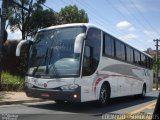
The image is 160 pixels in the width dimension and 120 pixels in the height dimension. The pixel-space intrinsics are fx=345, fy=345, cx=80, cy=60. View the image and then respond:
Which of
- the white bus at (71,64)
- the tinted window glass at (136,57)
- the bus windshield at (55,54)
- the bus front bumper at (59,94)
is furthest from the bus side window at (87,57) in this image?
A: the tinted window glass at (136,57)

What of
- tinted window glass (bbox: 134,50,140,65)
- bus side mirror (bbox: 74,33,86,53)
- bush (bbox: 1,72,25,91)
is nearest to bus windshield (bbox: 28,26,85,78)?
bus side mirror (bbox: 74,33,86,53)

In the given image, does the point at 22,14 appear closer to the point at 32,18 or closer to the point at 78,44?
the point at 32,18

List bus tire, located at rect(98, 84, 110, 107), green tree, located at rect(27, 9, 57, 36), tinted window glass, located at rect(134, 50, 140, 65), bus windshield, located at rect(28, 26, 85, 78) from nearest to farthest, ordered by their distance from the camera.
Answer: bus windshield, located at rect(28, 26, 85, 78) < bus tire, located at rect(98, 84, 110, 107) < tinted window glass, located at rect(134, 50, 140, 65) < green tree, located at rect(27, 9, 57, 36)

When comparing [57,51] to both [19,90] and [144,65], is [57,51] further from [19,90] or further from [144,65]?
[144,65]

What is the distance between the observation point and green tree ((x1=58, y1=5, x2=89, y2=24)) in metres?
36.1

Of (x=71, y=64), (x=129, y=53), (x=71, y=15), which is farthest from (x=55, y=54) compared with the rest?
(x=71, y=15)

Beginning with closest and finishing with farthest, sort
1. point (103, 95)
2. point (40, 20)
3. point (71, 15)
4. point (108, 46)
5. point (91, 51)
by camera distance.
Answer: point (91, 51)
point (103, 95)
point (108, 46)
point (40, 20)
point (71, 15)

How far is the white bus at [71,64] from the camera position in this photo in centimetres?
1195

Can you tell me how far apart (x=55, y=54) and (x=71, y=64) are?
868mm

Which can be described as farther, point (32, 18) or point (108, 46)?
point (32, 18)

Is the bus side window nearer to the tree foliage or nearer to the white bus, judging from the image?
the white bus

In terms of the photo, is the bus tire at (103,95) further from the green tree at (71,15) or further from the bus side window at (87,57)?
the green tree at (71,15)

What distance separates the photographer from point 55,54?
1262cm

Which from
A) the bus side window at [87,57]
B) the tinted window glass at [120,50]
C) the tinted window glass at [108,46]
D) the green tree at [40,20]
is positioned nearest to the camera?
the bus side window at [87,57]
